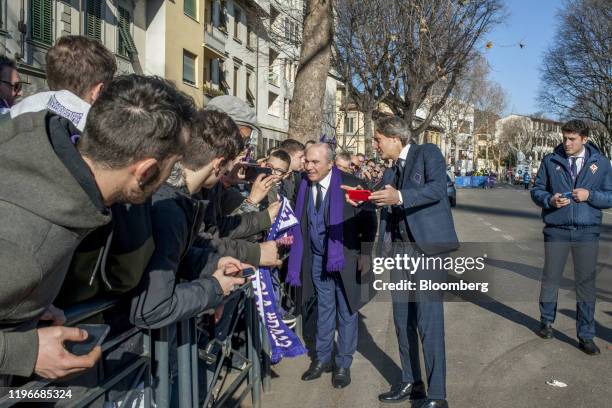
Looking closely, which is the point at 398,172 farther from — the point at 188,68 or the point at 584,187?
the point at 188,68

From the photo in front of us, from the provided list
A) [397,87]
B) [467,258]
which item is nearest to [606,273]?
[467,258]

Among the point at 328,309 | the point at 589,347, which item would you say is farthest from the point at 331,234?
the point at 589,347

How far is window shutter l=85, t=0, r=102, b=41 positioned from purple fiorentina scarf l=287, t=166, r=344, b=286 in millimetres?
15780

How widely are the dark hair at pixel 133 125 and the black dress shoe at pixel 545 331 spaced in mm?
5042

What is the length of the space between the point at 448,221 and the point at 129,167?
2.78 meters

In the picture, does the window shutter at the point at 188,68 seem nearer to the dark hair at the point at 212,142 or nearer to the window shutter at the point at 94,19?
the window shutter at the point at 94,19

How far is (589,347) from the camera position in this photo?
5.32 m

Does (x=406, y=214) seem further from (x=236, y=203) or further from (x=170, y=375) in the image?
(x=170, y=375)

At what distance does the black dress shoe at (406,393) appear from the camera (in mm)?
4281

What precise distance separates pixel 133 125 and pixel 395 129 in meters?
2.75

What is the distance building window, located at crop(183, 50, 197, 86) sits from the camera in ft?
87.5

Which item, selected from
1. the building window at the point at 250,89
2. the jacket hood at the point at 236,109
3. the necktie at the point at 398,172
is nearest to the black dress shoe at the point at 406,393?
the necktie at the point at 398,172

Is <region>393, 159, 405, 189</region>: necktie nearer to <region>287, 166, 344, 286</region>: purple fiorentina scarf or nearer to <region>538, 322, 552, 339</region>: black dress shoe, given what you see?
<region>287, 166, 344, 286</region>: purple fiorentina scarf

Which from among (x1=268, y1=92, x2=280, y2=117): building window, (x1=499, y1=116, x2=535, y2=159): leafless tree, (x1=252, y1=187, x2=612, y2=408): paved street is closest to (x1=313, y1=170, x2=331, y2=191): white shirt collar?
(x1=252, y1=187, x2=612, y2=408): paved street
